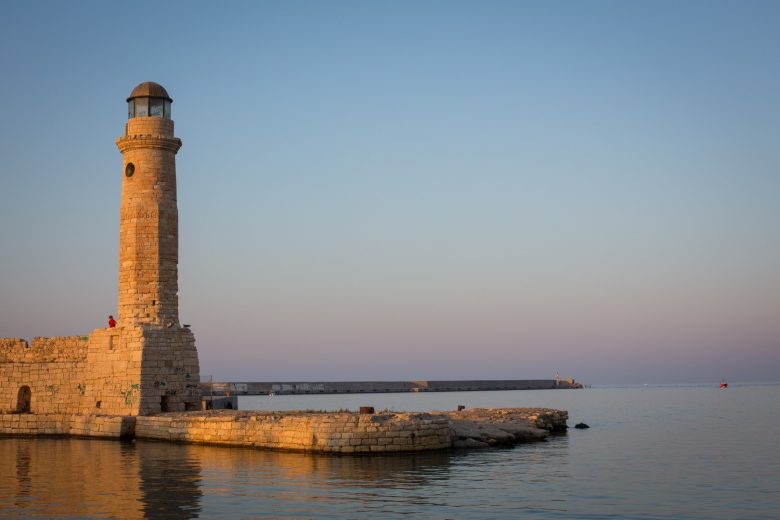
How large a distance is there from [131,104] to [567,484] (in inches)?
775

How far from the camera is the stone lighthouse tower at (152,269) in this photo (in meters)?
26.2

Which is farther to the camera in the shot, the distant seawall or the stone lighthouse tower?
the distant seawall

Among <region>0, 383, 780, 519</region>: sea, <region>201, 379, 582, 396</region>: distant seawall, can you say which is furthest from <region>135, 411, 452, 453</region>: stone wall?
<region>201, 379, 582, 396</region>: distant seawall

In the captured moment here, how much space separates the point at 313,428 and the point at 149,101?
44.0 feet

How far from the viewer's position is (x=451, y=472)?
57.6 feet

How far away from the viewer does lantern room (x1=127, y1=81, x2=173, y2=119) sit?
27.9m

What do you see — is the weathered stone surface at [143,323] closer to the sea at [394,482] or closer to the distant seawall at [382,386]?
the sea at [394,482]

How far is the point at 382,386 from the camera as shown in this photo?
101 m

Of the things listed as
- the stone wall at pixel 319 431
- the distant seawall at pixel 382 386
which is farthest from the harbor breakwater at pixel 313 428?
the distant seawall at pixel 382 386

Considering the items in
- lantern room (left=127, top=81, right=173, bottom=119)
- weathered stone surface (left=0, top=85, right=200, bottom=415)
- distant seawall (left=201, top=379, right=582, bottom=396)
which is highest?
lantern room (left=127, top=81, right=173, bottom=119)

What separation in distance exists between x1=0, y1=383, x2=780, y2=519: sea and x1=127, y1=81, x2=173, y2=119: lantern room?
1090 cm

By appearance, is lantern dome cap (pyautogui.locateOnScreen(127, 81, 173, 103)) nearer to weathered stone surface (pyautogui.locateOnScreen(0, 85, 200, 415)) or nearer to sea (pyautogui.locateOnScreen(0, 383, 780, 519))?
weathered stone surface (pyautogui.locateOnScreen(0, 85, 200, 415))

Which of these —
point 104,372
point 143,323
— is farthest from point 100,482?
point 104,372

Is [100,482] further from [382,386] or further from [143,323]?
[382,386]
